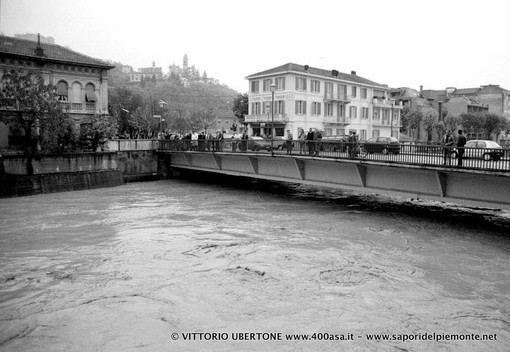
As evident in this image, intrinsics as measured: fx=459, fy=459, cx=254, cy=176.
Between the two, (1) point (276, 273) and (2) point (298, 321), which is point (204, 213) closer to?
(1) point (276, 273)

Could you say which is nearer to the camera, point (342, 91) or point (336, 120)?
point (336, 120)

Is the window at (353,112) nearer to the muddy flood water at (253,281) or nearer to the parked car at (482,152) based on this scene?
the parked car at (482,152)

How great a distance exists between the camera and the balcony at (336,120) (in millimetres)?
60669

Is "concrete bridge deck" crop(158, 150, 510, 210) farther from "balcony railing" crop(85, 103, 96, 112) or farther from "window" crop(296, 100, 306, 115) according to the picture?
"window" crop(296, 100, 306, 115)

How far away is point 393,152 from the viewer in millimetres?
20812

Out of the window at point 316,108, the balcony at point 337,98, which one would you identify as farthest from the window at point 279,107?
the balcony at point 337,98

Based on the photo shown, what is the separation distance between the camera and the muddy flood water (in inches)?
369

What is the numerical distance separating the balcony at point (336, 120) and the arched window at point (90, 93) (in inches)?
1172

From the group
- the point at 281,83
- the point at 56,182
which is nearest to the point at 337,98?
the point at 281,83

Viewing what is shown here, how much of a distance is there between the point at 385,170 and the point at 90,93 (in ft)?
104

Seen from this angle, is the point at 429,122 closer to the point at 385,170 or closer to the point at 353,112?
the point at 353,112

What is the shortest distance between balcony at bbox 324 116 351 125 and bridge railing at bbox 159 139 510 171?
104ft

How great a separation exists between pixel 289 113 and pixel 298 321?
46.7m

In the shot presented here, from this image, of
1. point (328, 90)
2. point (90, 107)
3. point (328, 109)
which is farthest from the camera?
point (328, 109)
